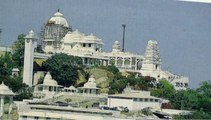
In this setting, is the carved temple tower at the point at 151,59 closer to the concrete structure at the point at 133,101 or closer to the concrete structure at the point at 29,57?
the concrete structure at the point at 133,101

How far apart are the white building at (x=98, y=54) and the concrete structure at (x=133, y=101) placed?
1.31m

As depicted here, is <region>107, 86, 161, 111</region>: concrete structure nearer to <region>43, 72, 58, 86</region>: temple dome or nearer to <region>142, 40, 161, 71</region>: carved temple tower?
<region>43, 72, 58, 86</region>: temple dome

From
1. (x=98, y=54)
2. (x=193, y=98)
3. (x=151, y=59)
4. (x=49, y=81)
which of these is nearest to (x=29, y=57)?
(x=49, y=81)

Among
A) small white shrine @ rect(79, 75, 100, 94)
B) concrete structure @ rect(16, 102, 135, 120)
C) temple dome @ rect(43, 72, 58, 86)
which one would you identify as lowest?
concrete structure @ rect(16, 102, 135, 120)

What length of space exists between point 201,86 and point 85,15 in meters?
1.75

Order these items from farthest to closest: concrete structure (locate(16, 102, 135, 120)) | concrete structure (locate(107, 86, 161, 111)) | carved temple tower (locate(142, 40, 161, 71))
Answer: carved temple tower (locate(142, 40, 161, 71)) → concrete structure (locate(107, 86, 161, 111)) → concrete structure (locate(16, 102, 135, 120))

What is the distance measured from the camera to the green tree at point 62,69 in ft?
33.2

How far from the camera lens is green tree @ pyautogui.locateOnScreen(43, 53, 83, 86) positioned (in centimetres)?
1012

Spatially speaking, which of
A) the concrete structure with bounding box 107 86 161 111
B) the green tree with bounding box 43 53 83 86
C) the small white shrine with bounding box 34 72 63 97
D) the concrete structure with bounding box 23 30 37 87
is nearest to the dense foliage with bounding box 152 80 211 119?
the concrete structure with bounding box 107 86 161 111

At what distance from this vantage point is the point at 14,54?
406 inches

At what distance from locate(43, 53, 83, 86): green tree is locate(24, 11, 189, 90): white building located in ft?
1.05

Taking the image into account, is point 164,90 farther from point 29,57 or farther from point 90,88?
point 29,57

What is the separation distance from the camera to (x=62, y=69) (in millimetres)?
10156

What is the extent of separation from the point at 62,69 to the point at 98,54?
1.15 metres
